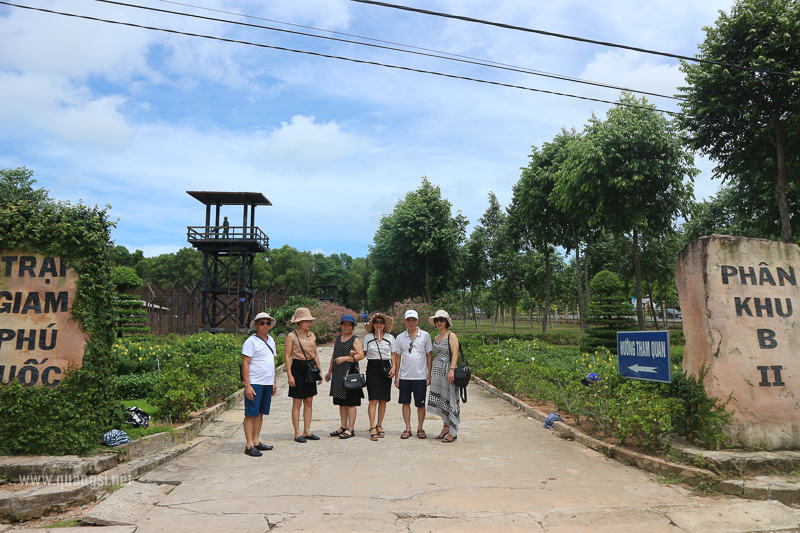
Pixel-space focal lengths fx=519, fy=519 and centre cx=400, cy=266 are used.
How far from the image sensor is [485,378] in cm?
1429

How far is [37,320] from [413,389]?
488 cm

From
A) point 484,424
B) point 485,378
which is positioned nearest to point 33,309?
point 484,424

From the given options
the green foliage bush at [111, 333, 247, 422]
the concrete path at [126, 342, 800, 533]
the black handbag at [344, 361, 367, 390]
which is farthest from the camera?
the green foliage bush at [111, 333, 247, 422]

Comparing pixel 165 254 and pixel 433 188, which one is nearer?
pixel 433 188

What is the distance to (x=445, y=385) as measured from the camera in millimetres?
7543

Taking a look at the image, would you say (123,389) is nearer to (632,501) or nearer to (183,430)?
(183,430)

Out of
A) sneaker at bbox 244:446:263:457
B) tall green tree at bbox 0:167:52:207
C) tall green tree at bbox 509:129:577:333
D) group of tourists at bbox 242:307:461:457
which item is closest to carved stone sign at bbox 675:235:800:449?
group of tourists at bbox 242:307:461:457

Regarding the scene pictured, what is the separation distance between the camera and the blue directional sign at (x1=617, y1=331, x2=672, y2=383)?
21.7 feet

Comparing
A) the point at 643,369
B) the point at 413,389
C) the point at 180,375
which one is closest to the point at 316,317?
the point at 180,375

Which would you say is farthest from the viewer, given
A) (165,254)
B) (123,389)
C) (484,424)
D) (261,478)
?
(165,254)

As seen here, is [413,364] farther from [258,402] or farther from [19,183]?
[19,183]

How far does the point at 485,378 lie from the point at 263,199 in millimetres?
23572

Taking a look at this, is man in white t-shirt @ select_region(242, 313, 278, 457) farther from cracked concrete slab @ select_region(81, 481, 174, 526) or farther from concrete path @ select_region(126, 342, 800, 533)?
cracked concrete slab @ select_region(81, 481, 174, 526)

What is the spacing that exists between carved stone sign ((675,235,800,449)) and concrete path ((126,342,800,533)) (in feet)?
5.08
